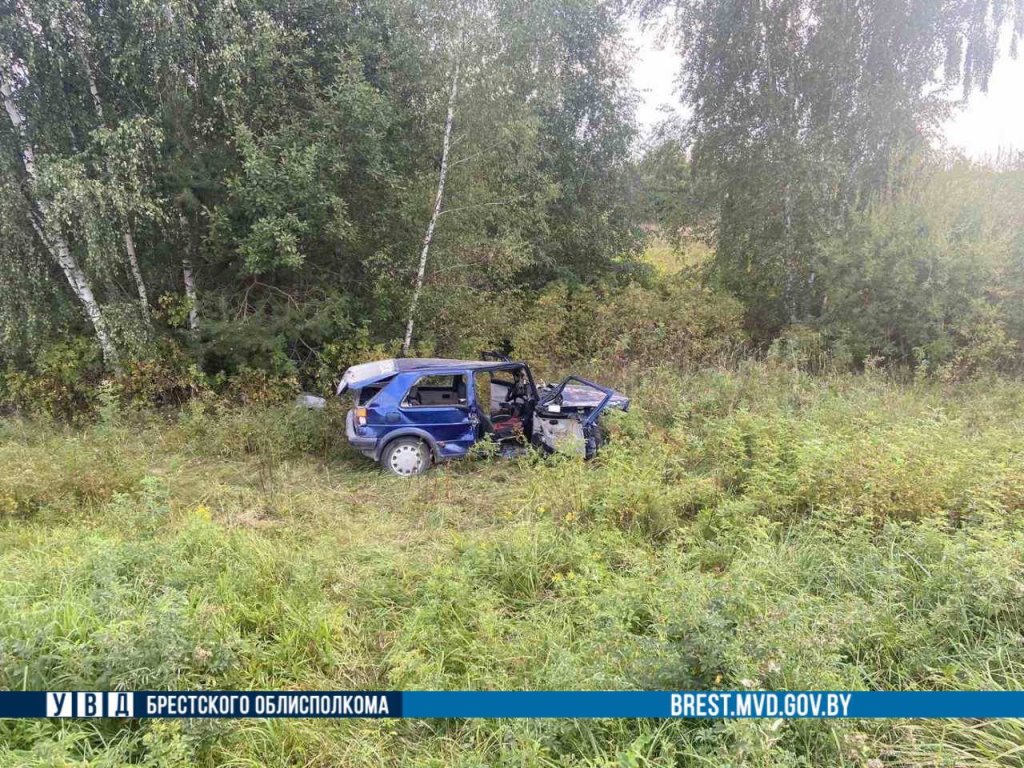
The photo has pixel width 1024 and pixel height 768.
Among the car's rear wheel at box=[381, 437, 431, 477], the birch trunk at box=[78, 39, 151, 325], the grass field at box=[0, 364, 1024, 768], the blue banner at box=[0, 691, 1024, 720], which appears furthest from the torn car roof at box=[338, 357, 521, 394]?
the blue banner at box=[0, 691, 1024, 720]

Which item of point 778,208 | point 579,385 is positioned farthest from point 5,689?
point 778,208

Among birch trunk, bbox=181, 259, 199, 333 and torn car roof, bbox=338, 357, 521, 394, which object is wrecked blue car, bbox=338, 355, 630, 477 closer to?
torn car roof, bbox=338, 357, 521, 394

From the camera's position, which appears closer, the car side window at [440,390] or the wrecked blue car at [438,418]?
the wrecked blue car at [438,418]

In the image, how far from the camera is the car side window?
767cm

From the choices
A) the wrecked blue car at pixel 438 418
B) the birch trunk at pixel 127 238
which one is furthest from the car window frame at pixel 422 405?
the birch trunk at pixel 127 238

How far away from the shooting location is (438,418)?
7.17 meters

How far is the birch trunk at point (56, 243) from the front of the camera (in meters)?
7.80

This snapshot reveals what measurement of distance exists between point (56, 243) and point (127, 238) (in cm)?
91

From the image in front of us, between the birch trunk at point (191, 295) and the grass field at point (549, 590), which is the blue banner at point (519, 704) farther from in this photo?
the birch trunk at point (191, 295)

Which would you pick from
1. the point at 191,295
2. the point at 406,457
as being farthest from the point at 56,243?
the point at 406,457

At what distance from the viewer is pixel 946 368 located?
9.45 meters

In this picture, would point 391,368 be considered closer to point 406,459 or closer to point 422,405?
point 422,405

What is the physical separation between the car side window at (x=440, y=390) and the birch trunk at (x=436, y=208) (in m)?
2.82

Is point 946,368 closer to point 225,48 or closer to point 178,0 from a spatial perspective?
point 225,48
